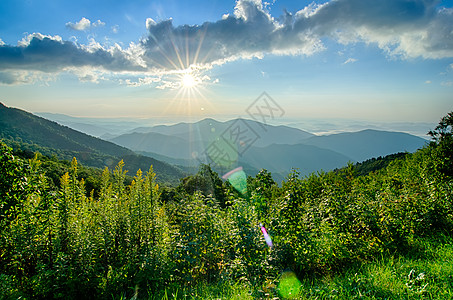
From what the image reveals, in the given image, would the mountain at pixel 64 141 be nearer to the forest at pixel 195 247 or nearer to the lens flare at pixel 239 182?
the lens flare at pixel 239 182

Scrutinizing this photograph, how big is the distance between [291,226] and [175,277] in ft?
6.83

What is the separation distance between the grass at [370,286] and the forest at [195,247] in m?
0.01

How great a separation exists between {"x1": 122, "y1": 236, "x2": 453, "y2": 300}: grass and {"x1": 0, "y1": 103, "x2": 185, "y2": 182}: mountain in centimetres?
11025

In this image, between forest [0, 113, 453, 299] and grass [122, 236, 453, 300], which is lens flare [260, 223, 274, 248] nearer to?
forest [0, 113, 453, 299]

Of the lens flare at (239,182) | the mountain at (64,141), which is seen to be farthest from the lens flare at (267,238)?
the mountain at (64,141)

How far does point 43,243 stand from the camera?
118 inches

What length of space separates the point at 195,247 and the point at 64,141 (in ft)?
541

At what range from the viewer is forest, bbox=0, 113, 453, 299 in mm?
2760

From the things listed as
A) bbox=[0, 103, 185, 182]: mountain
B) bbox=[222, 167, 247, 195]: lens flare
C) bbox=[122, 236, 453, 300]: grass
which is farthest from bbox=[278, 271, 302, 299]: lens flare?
bbox=[0, 103, 185, 182]: mountain

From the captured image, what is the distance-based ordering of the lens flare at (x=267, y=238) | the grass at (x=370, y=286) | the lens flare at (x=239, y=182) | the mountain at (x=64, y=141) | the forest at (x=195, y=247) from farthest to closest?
the mountain at (x=64, y=141) → the lens flare at (x=239, y=182) → the lens flare at (x=267, y=238) → the forest at (x=195, y=247) → the grass at (x=370, y=286)

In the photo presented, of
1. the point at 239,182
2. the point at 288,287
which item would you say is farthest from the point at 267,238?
the point at 239,182

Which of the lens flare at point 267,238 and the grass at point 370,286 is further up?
the lens flare at point 267,238

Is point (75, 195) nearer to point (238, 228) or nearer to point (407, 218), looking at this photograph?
point (238, 228)

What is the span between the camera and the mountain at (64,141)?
117000 mm
